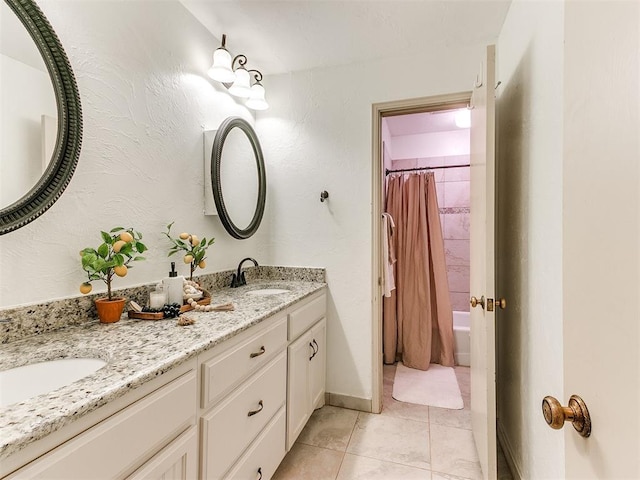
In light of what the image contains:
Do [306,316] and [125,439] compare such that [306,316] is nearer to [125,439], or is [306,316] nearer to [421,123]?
[125,439]

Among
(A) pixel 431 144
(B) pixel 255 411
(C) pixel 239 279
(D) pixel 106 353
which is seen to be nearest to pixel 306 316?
(C) pixel 239 279

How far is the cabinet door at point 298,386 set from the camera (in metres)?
1.55

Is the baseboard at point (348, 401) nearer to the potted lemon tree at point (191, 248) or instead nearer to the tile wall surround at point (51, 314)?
the potted lemon tree at point (191, 248)

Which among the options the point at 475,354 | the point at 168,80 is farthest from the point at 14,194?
the point at 475,354

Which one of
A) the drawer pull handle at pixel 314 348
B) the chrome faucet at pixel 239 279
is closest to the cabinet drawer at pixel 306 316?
the drawer pull handle at pixel 314 348

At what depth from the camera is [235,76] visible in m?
1.80

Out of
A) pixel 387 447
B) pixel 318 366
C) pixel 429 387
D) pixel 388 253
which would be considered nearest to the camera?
pixel 387 447

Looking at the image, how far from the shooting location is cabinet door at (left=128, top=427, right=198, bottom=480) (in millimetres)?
749

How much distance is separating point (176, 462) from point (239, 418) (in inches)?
12.1

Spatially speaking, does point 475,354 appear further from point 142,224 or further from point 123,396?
point 142,224

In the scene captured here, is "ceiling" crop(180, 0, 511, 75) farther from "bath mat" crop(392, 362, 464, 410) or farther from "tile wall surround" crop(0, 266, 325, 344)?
"bath mat" crop(392, 362, 464, 410)

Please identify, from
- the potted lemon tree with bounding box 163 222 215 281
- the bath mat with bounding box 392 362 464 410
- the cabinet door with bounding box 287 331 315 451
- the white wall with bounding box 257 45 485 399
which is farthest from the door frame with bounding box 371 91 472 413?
the potted lemon tree with bounding box 163 222 215 281

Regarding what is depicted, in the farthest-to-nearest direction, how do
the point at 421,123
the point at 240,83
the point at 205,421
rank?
the point at 421,123
the point at 240,83
the point at 205,421

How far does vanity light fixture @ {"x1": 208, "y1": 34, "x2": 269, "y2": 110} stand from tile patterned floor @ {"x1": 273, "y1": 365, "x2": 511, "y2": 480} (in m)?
2.06
